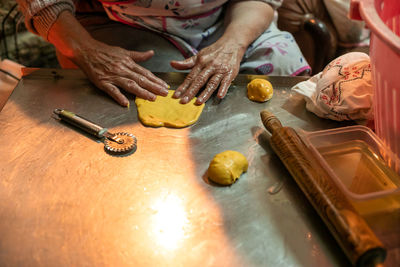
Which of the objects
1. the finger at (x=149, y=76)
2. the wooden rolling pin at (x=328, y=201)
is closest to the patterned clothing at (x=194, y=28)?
the finger at (x=149, y=76)

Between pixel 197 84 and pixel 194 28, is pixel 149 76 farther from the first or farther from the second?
pixel 194 28

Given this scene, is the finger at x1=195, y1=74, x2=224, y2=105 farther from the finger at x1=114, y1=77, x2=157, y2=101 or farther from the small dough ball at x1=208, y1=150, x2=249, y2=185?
the small dough ball at x1=208, y1=150, x2=249, y2=185

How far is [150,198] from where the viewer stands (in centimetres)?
65

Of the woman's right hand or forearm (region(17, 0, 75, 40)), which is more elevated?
forearm (region(17, 0, 75, 40))

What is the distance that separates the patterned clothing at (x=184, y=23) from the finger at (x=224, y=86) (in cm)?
16

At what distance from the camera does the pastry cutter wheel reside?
75cm

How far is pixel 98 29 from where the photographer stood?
1167 mm

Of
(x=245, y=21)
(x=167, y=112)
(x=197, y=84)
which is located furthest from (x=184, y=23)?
(x=167, y=112)

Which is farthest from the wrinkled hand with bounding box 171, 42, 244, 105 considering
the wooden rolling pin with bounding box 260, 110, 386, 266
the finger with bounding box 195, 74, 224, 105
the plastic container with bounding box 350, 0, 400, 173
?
the plastic container with bounding box 350, 0, 400, 173

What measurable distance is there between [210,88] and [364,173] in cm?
45

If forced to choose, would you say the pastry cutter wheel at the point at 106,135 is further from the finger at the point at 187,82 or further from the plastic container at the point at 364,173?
the plastic container at the point at 364,173

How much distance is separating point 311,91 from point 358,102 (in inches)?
5.7

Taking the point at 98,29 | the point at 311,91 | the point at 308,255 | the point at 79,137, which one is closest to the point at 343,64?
the point at 311,91

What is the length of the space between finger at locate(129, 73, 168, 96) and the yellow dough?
0.7 inches
